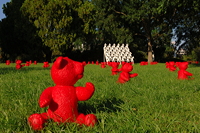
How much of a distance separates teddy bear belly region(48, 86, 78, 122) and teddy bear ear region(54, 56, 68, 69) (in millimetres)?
208

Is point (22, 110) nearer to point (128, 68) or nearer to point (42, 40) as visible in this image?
point (128, 68)

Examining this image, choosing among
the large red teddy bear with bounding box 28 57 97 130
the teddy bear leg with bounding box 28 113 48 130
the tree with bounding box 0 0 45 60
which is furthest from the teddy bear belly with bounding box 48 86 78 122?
the tree with bounding box 0 0 45 60

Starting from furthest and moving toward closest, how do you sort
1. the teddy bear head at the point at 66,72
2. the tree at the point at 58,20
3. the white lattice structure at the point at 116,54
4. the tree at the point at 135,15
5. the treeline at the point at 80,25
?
1. the tree at the point at 58,20
2. the treeline at the point at 80,25
3. the white lattice structure at the point at 116,54
4. the tree at the point at 135,15
5. the teddy bear head at the point at 66,72

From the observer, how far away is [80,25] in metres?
24.1

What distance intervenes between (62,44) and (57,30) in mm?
1836

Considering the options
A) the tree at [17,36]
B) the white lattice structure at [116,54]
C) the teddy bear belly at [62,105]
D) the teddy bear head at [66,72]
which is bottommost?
the teddy bear belly at [62,105]

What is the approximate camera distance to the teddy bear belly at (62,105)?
1.88m

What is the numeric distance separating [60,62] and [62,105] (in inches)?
15.2

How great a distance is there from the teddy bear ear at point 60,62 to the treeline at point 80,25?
17.4 metres

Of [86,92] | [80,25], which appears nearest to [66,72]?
[86,92]

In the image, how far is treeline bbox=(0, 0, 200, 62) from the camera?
21453 millimetres

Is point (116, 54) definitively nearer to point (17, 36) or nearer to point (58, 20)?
point (58, 20)

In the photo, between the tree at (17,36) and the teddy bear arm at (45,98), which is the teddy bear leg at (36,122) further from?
the tree at (17,36)

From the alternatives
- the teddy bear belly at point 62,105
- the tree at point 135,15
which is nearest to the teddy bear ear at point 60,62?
the teddy bear belly at point 62,105
